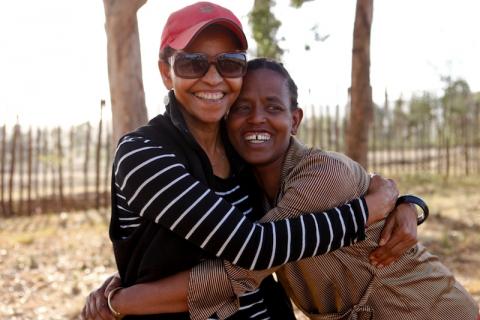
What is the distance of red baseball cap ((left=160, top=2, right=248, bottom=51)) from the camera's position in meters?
1.87

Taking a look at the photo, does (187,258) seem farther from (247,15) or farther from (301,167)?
(247,15)

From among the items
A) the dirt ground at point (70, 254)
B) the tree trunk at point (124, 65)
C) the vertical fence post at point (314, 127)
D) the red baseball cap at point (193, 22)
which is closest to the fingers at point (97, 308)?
the red baseball cap at point (193, 22)

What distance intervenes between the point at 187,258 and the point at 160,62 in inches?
26.6

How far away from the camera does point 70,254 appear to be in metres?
8.36

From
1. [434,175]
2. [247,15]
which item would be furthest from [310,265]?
[434,175]

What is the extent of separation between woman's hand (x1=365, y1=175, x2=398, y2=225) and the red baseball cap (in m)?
0.67

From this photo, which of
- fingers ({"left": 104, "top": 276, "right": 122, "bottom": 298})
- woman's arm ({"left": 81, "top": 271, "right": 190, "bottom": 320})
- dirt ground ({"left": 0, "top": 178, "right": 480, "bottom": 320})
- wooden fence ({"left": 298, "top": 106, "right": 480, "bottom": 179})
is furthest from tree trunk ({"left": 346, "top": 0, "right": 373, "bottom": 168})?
wooden fence ({"left": 298, "top": 106, "right": 480, "bottom": 179})

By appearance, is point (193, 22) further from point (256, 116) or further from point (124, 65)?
point (124, 65)

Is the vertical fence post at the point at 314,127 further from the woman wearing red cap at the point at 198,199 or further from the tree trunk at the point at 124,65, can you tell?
the woman wearing red cap at the point at 198,199

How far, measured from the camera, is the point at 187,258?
177 cm

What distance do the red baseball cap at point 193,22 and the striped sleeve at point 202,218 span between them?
36cm

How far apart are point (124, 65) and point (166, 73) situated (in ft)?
8.97

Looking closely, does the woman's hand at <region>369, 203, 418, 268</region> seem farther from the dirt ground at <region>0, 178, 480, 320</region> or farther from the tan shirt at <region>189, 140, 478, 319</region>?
the dirt ground at <region>0, 178, 480, 320</region>

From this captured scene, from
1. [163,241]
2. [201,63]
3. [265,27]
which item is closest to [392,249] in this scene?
[163,241]
